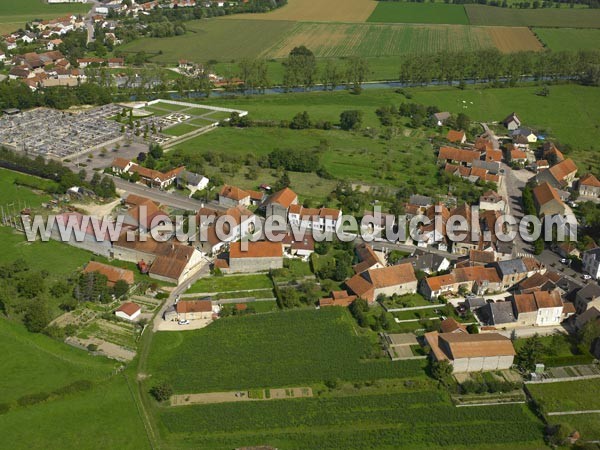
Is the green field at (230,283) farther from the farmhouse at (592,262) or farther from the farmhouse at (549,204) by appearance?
the farmhouse at (549,204)

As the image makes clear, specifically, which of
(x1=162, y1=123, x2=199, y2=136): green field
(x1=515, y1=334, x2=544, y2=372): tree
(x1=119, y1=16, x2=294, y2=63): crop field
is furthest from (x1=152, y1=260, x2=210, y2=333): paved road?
(x1=119, y1=16, x2=294, y2=63): crop field

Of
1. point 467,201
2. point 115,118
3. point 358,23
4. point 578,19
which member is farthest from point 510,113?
point 578,19

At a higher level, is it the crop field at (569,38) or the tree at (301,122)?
the crop field at (569,38)

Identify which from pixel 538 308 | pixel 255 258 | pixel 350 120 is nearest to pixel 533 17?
pixel 350 120

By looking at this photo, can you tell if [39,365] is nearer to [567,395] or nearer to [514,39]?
[567,395]

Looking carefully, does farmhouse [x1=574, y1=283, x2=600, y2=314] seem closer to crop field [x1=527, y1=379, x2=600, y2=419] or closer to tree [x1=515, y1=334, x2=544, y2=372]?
tree [x1=515, y1=334, x2=544, y2=372]

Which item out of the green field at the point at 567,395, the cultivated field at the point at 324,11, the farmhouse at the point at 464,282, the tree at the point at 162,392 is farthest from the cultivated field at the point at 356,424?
the cultivated field at the point at 324,11

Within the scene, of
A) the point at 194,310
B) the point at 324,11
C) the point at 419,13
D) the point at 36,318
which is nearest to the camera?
the point at 36,318
